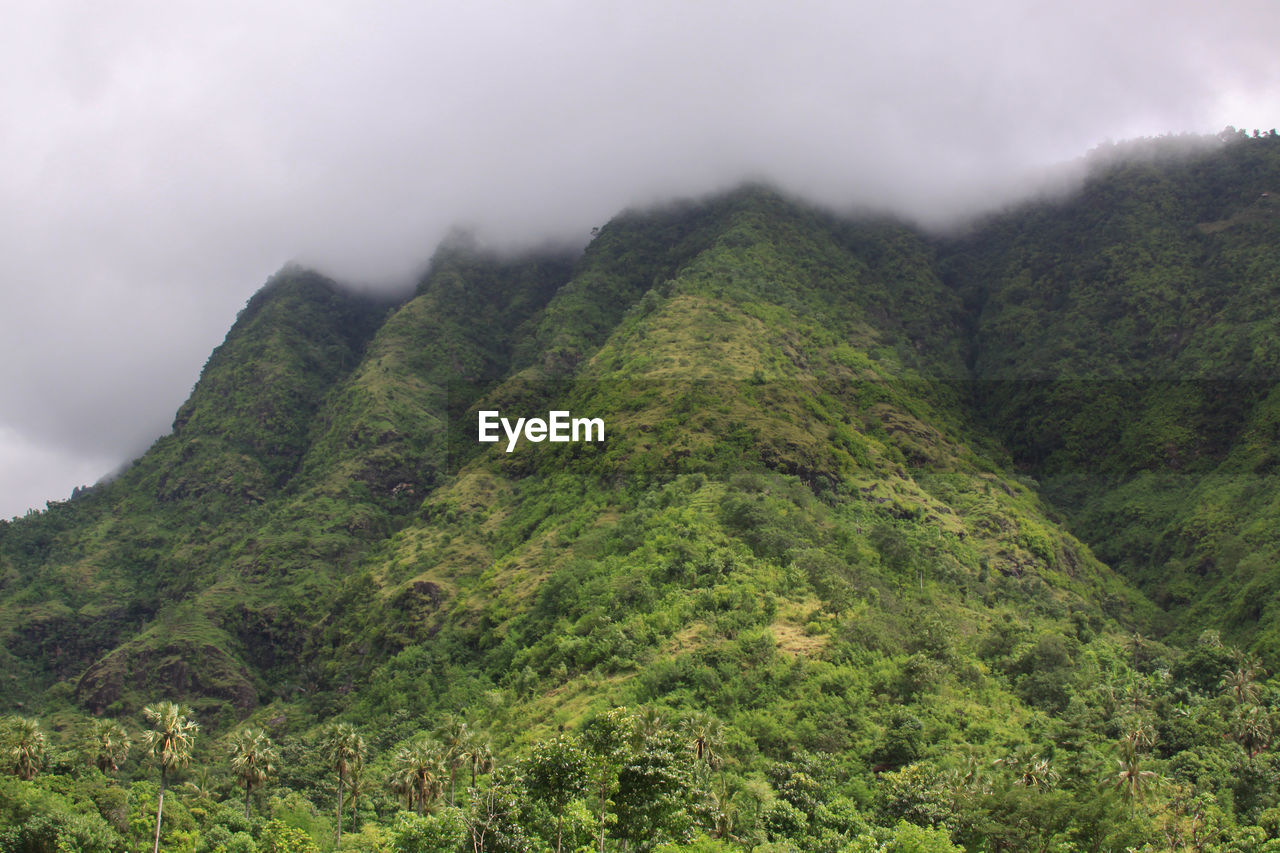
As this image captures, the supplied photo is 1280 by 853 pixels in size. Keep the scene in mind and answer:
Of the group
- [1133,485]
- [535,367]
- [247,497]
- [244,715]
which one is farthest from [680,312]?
[247,497]

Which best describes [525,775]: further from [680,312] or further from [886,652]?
[680,312]

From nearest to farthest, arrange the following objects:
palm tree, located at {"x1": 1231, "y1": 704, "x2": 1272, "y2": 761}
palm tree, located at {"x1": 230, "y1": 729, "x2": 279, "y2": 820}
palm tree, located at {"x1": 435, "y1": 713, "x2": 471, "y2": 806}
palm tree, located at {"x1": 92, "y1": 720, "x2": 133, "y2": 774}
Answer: palm tree, located at {"x1": 435, "y1": 713, "x2": 471, "y2": 806} → palm tree, located at {"x1": 230, "y1": 729, "x2": 279, "y2": 820} → palm tree, located at {"x1": 92, "y1": 720, "x2": 133, "y2": 774} → palm tree, located at {"x1": 1231, "y1": 704, "x2": 1272, "y2": 761}

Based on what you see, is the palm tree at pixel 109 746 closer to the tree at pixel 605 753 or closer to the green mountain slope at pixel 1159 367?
the tree at pixel 605 753

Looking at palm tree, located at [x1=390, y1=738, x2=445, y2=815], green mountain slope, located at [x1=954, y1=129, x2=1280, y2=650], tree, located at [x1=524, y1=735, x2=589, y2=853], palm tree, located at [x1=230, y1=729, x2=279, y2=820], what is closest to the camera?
tree, located at [x1=524, y1=735, x2=589, y2=853]

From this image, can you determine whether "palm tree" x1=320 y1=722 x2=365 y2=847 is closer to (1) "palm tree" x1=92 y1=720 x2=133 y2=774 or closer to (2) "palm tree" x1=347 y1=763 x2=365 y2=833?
(2) "palm tree" x1=347 y1=763 x2=365 y2=833

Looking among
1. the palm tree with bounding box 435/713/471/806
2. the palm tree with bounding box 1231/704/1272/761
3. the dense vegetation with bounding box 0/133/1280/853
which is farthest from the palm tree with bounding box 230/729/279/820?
the palm tree with bounding box 1231/704/1272/761

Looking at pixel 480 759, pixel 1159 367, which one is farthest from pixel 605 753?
pixel 1159 367

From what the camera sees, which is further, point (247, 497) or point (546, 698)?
point (247, 497)
